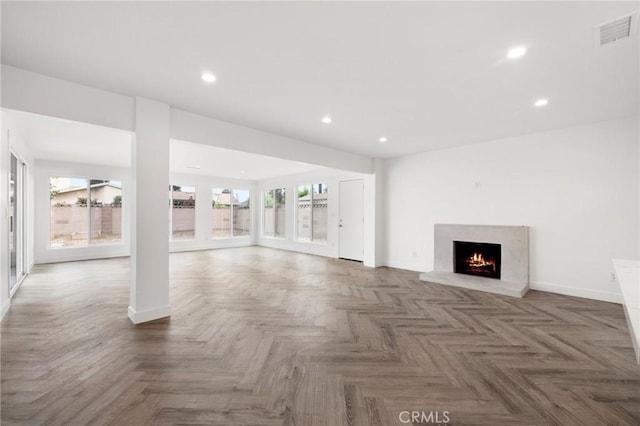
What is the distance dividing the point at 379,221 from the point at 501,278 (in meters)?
2.55

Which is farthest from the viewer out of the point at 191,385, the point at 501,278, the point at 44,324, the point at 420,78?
the point at 501,278

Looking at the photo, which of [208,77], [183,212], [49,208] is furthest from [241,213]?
[208,77]

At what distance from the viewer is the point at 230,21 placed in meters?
1.84

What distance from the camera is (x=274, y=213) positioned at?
995 cm

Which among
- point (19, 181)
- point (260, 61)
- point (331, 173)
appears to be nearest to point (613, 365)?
point (260, 61)

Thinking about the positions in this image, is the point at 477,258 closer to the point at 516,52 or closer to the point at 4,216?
the point at 516,52

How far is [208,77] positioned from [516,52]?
258 cm

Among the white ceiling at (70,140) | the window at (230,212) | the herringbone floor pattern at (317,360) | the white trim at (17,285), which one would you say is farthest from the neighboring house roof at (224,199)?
the herringbone floor pattern at (317,360)

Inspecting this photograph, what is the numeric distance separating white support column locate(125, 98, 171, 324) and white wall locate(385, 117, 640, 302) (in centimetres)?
468

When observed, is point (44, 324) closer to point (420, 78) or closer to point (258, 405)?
point (258, 405)

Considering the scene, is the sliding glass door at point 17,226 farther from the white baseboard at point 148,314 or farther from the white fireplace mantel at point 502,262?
the white fireplace mantel at point 502,262

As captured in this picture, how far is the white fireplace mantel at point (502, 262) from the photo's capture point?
14.2 feet

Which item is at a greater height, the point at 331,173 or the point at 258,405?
the point at 331,173

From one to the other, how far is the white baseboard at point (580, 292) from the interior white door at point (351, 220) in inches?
140
